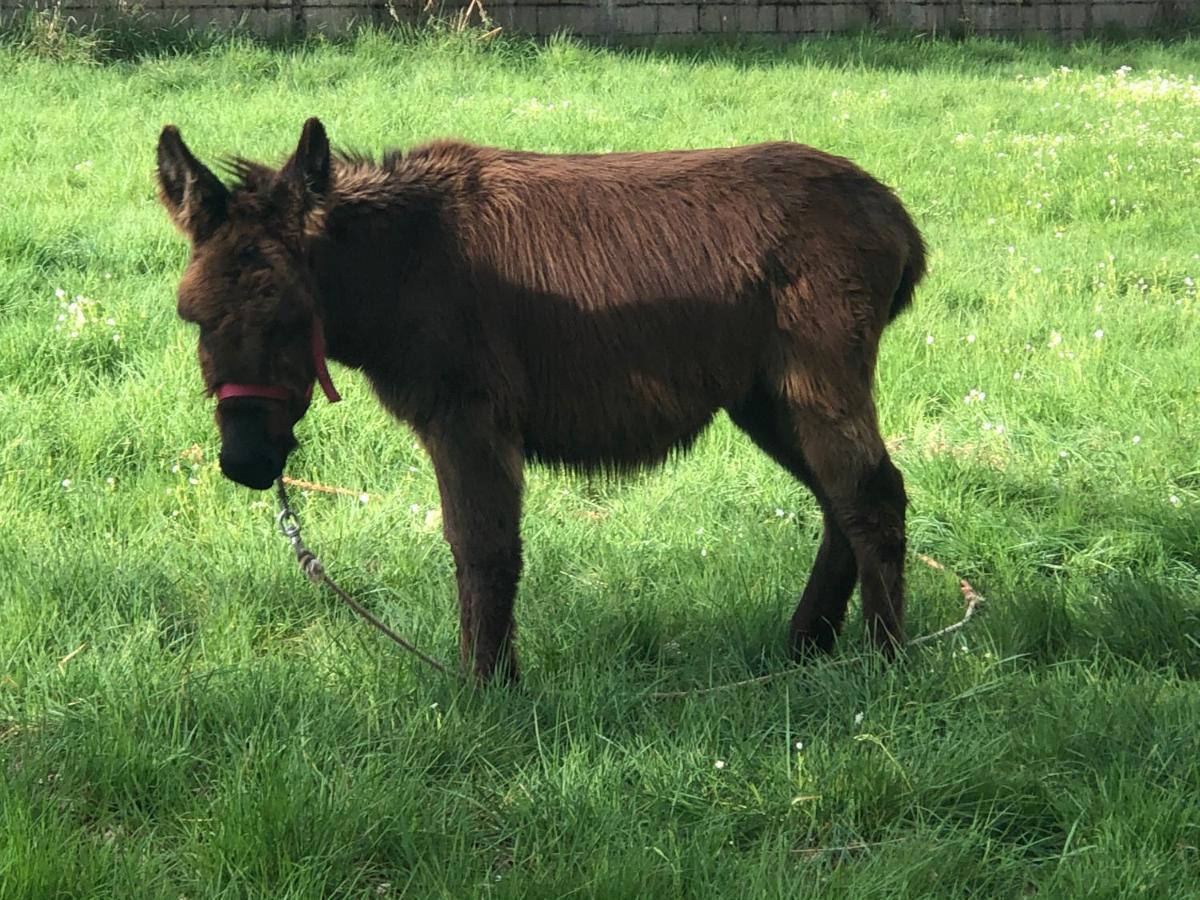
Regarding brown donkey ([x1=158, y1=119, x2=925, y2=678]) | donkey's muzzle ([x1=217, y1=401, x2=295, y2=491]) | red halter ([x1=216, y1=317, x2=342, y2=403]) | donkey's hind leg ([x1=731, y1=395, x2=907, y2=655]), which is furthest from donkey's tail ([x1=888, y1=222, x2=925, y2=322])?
donkey's muzzle ([x1=217, y1=401, x2=295, y2=491])

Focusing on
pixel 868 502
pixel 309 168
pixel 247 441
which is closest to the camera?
pixel 247 441

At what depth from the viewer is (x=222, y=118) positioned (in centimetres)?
923

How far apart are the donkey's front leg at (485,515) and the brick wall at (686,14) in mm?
9765

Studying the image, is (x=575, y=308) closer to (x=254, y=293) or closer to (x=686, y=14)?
(x=254, y=293)

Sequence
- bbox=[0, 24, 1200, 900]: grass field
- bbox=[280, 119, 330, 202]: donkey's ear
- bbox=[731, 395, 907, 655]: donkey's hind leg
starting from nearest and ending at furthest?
bbox=[0, 24, 1200, 900]: grass field → bbox=[280, 119, 330, 202]: donkey's ear → bbox=[731, 395, 907, 655]: donkey's hind leg

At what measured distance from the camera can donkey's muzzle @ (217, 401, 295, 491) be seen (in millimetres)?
3158

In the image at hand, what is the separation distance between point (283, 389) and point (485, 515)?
622 millimetres

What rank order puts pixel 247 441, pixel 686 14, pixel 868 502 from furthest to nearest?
1. pixel 686 14
2. pixel 868 502
3. pixel 247 441

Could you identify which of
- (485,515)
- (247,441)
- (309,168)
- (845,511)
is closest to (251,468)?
(247,441)

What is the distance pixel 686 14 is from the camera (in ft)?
46.2

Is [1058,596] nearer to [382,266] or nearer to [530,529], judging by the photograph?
[530,529]

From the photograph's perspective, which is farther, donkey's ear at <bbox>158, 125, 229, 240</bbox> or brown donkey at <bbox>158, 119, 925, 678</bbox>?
brown donkey at <bbox>158, 119, 925, 678</bbox>

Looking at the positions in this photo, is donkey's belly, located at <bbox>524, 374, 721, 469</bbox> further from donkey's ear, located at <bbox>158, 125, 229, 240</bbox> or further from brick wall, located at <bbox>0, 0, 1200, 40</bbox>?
brick wall, located at <bbox>0, 0, 1200, 40</bbox>

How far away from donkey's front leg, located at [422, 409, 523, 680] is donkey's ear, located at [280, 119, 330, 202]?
66 centimetres
